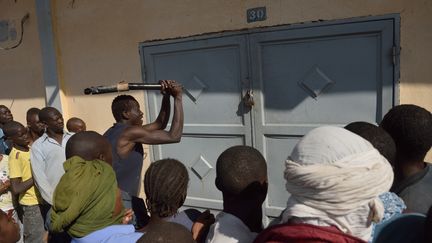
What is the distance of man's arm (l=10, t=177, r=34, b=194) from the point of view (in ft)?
10.5

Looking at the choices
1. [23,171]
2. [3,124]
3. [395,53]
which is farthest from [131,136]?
[3,124]

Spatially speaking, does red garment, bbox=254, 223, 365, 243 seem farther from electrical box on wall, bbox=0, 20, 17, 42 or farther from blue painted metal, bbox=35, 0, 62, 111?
electrical box on wall, bbox=0, 20, 17, 42

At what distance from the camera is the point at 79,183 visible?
168 cm

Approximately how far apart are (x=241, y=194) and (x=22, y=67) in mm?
4577

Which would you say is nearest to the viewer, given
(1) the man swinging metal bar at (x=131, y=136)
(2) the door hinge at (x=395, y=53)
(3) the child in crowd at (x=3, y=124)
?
(1) the man swinging metal bar at (x=131, y=136)

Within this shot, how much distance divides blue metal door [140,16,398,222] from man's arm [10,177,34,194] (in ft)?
4.38

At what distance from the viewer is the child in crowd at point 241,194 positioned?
1.45 meters

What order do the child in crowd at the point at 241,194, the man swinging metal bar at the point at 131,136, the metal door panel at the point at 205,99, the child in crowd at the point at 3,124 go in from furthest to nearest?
the child in crowd at the point at 3,124 → the metal door panel at the point at 205,99 → the man swinging metal bar at the point at 131,136 → the child in crowd at the point at 241,194

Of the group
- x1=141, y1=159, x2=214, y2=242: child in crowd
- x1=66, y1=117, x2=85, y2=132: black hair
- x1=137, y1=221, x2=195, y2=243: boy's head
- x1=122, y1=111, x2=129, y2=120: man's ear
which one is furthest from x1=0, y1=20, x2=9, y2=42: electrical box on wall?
x1=137, y1=221, x2=195, y2=243: boy's head

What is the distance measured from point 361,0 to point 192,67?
1624 mm

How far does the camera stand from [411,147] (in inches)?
64.2

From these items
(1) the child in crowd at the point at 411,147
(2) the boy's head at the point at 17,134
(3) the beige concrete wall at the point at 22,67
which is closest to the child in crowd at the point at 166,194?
(1) the child in crowd at the point at 411,147

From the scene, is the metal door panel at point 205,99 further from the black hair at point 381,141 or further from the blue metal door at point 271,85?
the black hair at point 381,141

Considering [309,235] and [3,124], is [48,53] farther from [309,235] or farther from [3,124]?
[309,235]
